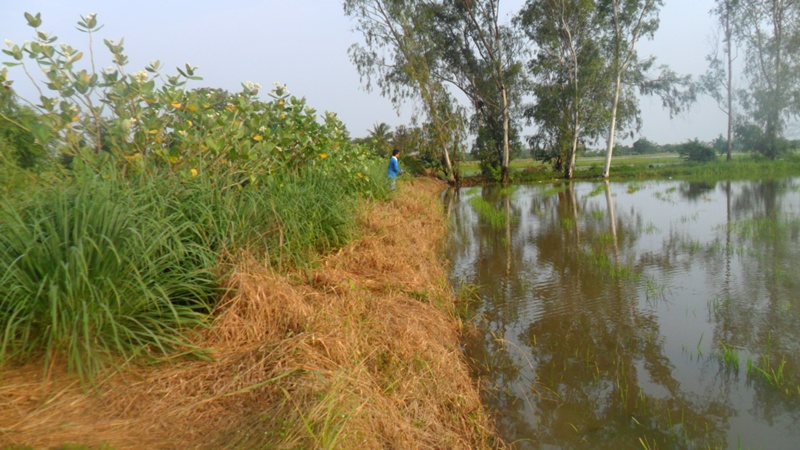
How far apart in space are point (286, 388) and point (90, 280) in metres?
1.33

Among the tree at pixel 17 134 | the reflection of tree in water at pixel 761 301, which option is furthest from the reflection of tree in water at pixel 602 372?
the tree at pixel 17 134

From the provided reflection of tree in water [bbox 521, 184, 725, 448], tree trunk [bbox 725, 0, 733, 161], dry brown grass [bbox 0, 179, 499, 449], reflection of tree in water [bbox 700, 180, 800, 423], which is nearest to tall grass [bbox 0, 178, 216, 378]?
dry brown grass [bbox 0, 179, 499, 449]

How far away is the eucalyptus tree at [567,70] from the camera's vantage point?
1202 inches

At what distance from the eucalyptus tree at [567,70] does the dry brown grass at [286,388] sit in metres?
29.6

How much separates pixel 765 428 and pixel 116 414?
12.9 ft

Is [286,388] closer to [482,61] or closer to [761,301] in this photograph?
[761,301]

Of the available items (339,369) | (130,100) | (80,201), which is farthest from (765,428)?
(130,100)

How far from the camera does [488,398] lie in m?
4.18

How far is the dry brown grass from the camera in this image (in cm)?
266

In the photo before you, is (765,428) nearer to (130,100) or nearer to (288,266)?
(288,266)

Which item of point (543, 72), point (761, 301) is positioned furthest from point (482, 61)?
point (761, 301)

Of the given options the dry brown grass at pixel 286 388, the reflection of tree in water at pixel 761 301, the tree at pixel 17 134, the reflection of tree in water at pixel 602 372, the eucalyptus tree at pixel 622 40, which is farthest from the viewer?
the eucalyptus tree at pixel 622 40

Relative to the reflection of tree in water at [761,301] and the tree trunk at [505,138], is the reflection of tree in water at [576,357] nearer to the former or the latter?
the reflection of tree in water at [761,301]

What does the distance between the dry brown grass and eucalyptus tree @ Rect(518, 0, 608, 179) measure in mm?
29584
